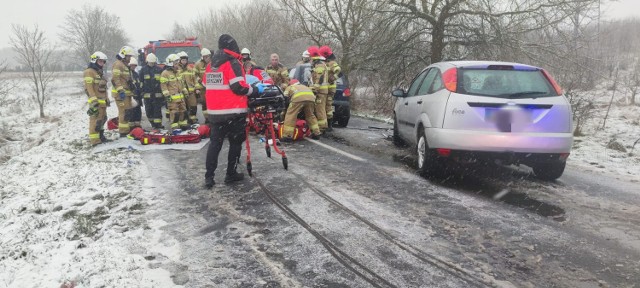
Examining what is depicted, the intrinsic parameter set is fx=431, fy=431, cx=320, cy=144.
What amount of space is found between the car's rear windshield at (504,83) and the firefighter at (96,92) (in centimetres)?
→ 704

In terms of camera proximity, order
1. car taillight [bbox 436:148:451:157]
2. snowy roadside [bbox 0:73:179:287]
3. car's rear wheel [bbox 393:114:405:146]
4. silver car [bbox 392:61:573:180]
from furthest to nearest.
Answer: car's rear wheel [bbox 393:114:405:146]
car taillight [bbox 436:148:451:157]
silver car [bbox 392:61:573:180]
snowy roadside [bbox 0:73:179:287]

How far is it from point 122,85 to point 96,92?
820 millimetres

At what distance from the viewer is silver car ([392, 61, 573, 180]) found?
5113 millimetres

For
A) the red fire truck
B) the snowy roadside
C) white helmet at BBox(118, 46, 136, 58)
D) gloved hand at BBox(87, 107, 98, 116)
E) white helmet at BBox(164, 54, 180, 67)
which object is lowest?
the snowy roadside

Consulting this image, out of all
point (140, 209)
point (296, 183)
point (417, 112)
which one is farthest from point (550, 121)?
point (140, 209)

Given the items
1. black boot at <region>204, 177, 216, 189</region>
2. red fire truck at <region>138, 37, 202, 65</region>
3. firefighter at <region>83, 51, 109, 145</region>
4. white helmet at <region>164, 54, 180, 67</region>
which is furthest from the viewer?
red fire truck at <region>138, 37, 202, 65</region>

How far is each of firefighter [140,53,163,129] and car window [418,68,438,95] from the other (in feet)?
22.6

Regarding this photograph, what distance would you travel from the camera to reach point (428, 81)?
6.63 m

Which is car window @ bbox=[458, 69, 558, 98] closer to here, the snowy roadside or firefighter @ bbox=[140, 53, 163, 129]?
the snowy roadside

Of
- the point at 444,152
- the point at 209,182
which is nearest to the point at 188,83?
the point at 209,182

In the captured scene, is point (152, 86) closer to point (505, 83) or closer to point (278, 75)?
point (278, 75)

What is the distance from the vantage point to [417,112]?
652 cm

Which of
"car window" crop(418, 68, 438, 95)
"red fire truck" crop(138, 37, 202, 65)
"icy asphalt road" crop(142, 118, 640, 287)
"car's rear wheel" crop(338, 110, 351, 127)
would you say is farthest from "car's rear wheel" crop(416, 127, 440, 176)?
"red fire truck" crop(138, 37, 202, 65)

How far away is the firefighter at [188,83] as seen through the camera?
10953 millimetres
